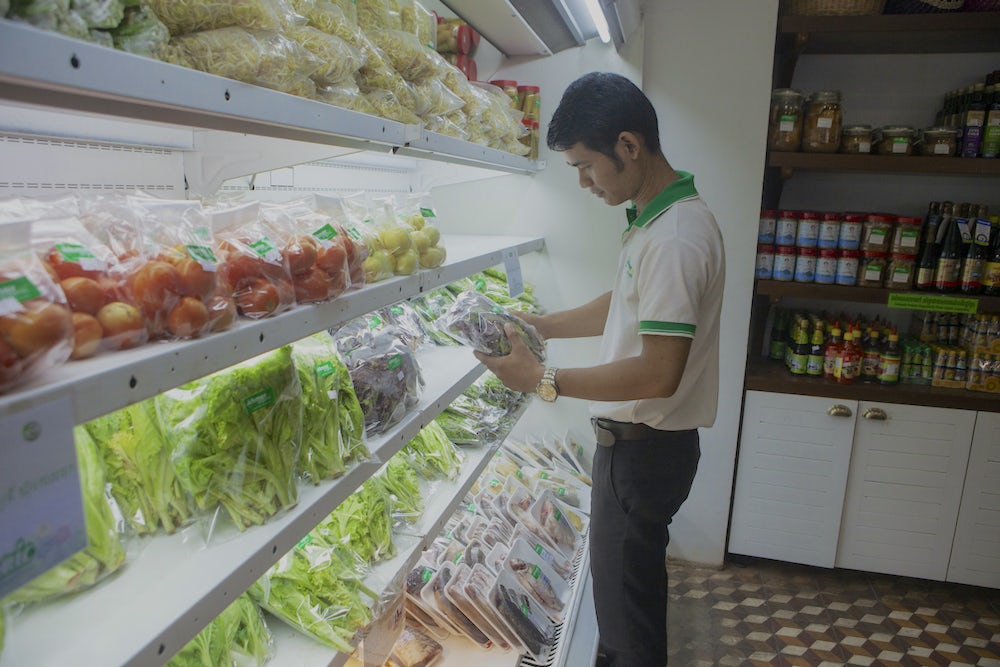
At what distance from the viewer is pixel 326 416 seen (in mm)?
1390

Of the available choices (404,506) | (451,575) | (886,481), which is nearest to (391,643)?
(404,506)

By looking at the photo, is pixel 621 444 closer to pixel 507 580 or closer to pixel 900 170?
pixel 507 580

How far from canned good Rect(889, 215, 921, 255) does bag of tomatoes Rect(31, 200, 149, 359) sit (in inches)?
130

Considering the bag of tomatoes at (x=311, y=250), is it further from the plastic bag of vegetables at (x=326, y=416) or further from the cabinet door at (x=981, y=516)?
the cabinet door at (x=981, y=516)

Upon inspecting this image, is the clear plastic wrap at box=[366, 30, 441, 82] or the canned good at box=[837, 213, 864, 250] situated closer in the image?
the clear plastic wrap at box=[366, 30, 441, 82]

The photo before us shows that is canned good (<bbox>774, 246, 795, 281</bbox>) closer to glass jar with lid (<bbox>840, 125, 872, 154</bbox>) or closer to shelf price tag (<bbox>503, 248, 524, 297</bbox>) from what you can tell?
glass jar with lid (<bbox>840, 125, 872, 154</bbox>)

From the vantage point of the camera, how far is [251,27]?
110 centimetres

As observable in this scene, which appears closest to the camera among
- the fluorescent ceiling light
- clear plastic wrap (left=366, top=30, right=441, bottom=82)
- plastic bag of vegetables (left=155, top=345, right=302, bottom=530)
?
plastic bag of vegetables (left=155, top=345, right=302, bottom=530)

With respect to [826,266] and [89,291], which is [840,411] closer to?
[826,266]

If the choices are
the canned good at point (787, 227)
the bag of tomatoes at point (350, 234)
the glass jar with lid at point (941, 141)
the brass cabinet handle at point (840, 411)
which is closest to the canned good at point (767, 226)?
the canned good at point (787, 227)

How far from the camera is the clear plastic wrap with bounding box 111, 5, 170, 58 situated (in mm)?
863

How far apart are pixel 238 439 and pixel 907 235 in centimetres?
313

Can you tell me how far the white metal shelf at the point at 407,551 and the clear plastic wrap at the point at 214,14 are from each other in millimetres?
1166

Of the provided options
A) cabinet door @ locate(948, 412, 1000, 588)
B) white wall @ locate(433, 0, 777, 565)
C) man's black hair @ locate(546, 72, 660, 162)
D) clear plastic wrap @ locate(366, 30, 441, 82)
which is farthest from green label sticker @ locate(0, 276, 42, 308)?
cabinet door @ locate(948, 412, 1000, 588)
